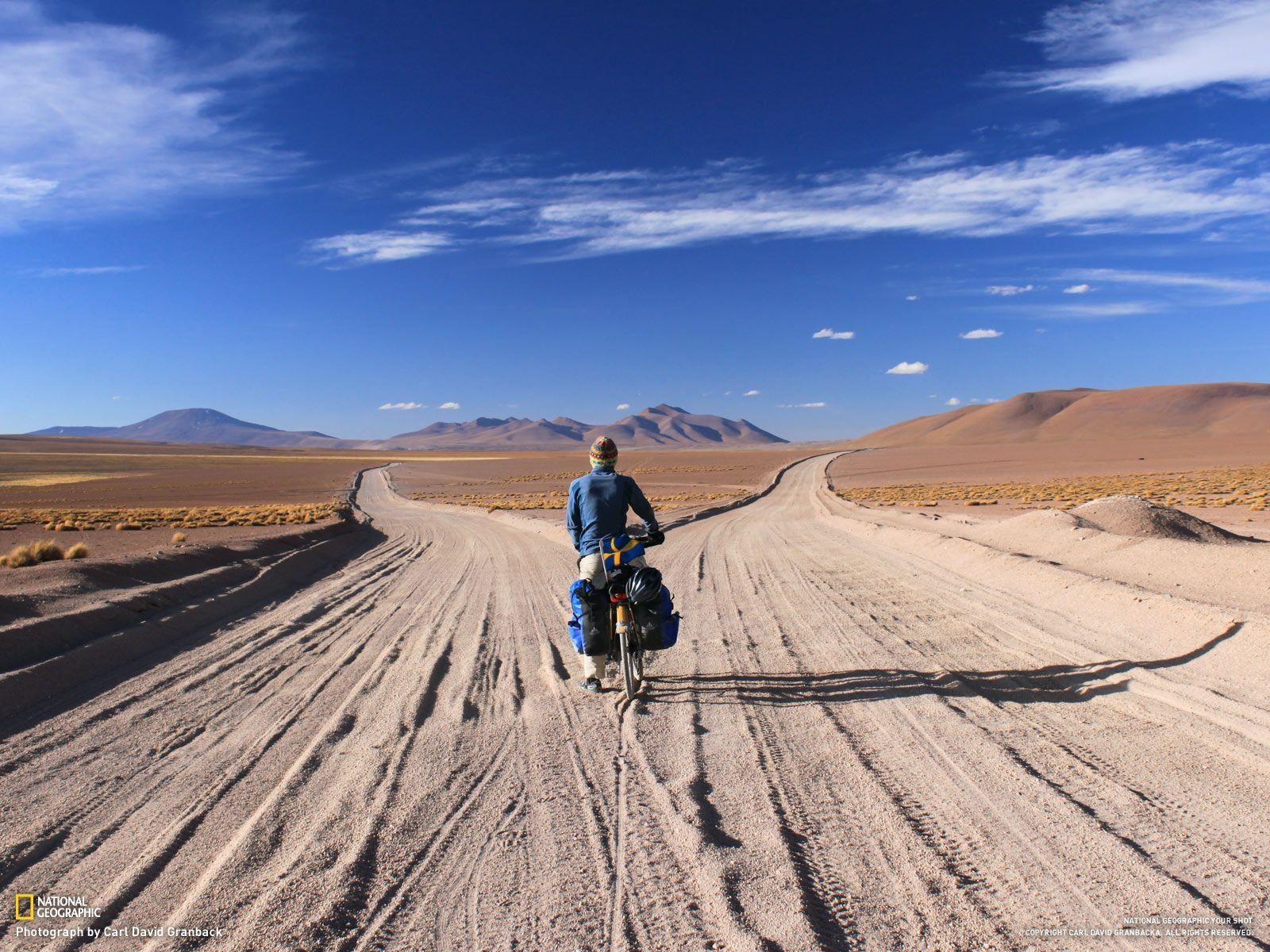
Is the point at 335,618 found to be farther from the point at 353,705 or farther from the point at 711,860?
the point at 711,860

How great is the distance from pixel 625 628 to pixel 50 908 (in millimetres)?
3470

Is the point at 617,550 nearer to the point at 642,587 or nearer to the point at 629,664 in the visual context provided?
the point at 642,587

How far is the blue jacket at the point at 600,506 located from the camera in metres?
5.84

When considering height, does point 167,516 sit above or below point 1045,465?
below

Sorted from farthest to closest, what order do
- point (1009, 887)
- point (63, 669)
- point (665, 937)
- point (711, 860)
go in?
1. point (63, 669)
2. point (711, 860)
3. point (1009, 887)
4. point (665, 937)

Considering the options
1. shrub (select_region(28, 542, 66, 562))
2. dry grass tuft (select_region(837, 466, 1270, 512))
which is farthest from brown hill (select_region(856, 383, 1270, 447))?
shrub (select_region(28, 542, 66, 562))

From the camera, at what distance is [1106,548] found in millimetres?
12383

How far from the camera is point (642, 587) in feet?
18.8

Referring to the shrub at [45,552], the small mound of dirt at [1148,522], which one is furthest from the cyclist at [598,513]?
the shrub at [45,552]

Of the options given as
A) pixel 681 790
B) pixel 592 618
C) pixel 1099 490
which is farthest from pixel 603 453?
pixel 1099 490

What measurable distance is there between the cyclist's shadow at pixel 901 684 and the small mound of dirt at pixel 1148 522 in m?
9.22

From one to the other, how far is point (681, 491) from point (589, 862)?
48421 millimetres

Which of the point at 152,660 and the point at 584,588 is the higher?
the point at 584,588

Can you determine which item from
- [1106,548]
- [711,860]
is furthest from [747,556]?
[711,860]
